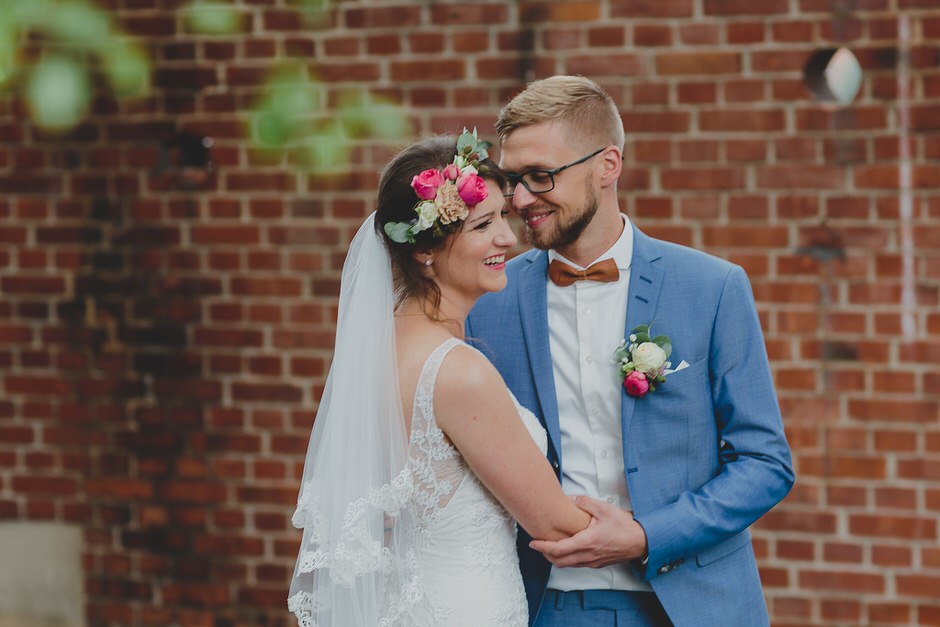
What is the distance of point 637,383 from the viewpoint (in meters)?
2.61

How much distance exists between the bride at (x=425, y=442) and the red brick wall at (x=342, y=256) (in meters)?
1.39

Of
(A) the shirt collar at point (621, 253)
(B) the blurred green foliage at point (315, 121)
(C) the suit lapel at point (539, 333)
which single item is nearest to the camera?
(C) the suit lapel at point (539, 333)

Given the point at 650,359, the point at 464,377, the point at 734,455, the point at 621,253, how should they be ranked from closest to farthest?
the point at 464,377, the point at 650,359, the point at 734,455, the point at 621,253

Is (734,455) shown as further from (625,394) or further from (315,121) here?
(315,121)

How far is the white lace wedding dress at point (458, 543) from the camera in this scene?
101 inches

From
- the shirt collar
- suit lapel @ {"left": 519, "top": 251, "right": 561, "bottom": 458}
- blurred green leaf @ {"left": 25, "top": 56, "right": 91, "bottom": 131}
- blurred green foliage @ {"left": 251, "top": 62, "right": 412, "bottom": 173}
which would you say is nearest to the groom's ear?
the shirt collar

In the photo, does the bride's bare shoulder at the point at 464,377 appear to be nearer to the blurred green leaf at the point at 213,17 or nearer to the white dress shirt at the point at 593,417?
the white dress shirt at the point at 593,417

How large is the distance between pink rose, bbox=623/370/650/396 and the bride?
0.26 meters

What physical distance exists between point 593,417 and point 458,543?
48 cm

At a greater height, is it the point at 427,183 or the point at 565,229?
the point at 427,183

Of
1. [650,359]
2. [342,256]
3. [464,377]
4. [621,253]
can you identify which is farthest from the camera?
[342,256]

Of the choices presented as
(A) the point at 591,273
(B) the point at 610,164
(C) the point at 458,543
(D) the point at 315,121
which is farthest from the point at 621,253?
(D) the point at 315,121

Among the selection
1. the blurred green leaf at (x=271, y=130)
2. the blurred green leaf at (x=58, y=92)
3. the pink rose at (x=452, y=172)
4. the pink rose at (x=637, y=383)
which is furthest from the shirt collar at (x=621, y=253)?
the blurred green leaf at (x=58, y=92)

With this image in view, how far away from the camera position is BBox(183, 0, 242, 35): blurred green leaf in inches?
164
